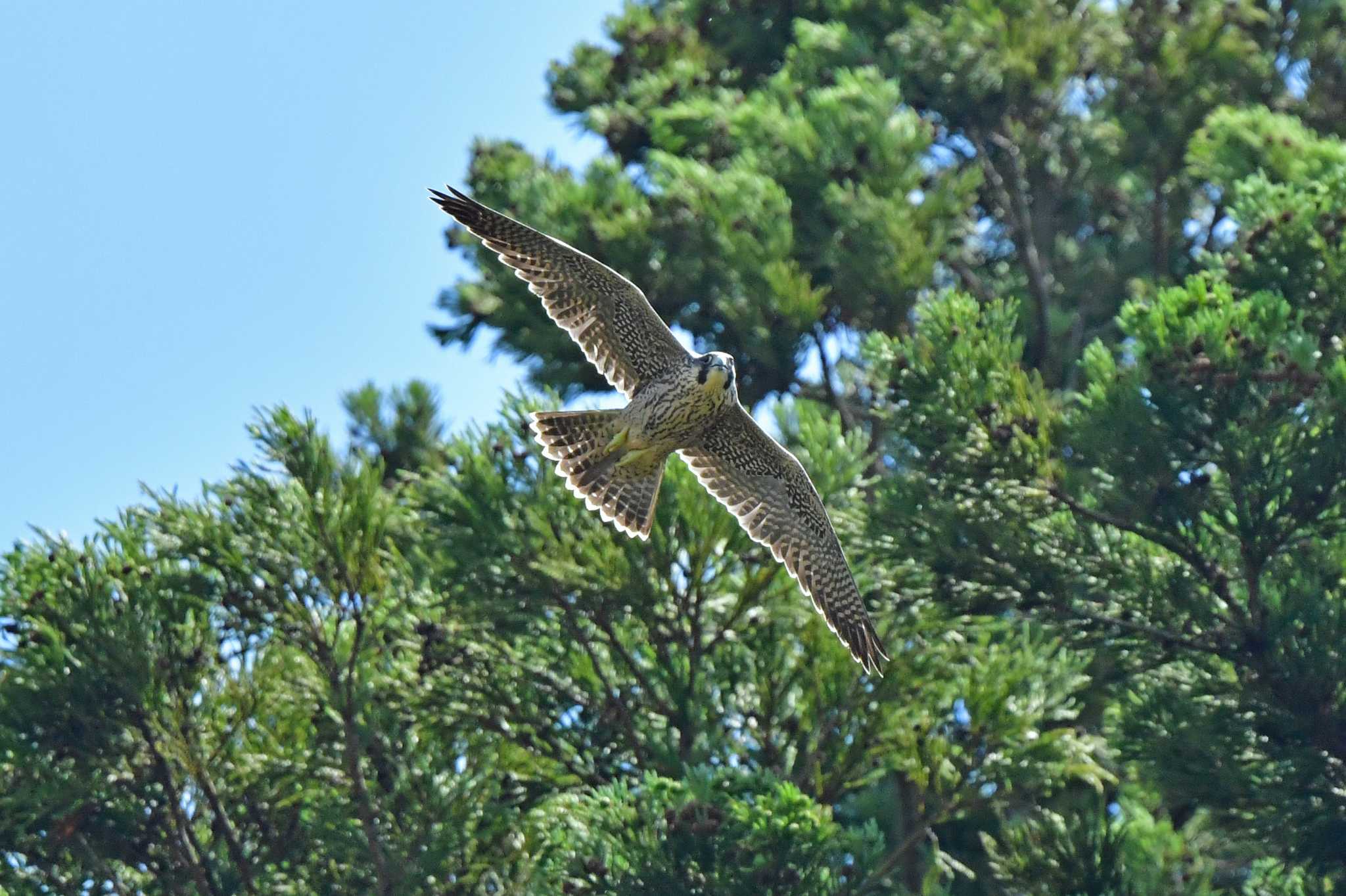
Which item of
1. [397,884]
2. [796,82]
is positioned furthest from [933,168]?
[397,884]

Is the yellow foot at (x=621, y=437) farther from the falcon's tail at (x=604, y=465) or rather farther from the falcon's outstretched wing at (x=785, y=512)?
the falcon's outstretched wing at (x=785, y=512)

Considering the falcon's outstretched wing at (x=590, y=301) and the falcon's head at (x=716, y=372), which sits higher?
the falcon's outstretched wing at (x=590, y=301)

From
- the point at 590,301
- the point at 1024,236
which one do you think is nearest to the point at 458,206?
the point at 590,301

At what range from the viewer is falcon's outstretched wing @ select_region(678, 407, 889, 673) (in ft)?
32.0

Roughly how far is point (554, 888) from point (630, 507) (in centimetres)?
163

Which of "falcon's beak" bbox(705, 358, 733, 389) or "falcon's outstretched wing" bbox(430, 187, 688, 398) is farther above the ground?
"falcon's outstretched wing" bbox(430, 187, 688, 398)

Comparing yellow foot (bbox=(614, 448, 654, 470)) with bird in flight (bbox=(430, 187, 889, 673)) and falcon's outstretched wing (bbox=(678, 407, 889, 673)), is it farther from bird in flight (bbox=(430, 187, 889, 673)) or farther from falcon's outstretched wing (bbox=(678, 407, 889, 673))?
falcon's outstretched wing (bbox=(678, 407, 889, 673))

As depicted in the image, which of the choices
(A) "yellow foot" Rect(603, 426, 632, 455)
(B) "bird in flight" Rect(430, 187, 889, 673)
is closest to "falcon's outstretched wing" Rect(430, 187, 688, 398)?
(B) "bird in flight" Rect(430, 187, 889, 673)

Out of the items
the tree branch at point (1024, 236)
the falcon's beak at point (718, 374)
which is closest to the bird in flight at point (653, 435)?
the falcon's beak at point (718, 374)

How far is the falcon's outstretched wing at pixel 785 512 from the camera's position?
32.0 ft

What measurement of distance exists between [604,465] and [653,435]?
257mm

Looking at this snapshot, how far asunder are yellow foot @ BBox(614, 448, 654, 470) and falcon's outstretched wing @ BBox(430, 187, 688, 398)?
0.25 metres

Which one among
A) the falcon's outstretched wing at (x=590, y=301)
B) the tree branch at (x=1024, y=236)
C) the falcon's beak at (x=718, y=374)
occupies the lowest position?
the falcon's beak at (x=718, y=374)

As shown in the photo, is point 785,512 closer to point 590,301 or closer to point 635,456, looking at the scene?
point 635,456
